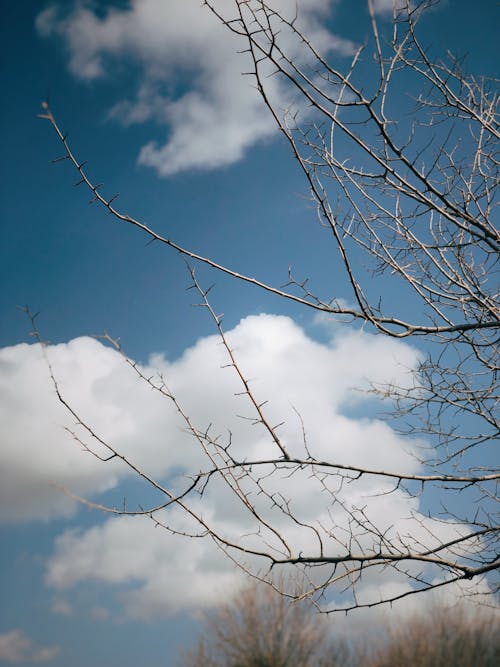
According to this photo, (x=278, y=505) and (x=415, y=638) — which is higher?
(x=278, y=505)

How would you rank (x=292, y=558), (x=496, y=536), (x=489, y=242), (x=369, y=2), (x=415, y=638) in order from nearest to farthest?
(x=369, y=2) → (x=292, y=558) → (x=489, y=242) → (x=496, y=536) → (x=415, y=638)

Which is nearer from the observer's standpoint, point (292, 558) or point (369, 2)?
point (369, 2)

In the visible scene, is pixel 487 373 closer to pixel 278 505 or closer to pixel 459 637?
pixel 278 505

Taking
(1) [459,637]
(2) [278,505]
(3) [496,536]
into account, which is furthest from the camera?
(1) [459,637]

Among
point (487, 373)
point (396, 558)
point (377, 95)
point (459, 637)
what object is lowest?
point (459, 637)

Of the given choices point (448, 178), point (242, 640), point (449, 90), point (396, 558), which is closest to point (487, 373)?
point (448, 178)

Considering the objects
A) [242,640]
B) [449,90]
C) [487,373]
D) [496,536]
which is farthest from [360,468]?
[242,640]

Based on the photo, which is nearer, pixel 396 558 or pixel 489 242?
pixel 396 558

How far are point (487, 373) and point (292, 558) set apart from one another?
5.72ft

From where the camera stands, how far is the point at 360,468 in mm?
1863

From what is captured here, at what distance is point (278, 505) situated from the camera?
1.92 metres

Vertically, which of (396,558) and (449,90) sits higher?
(449,90)

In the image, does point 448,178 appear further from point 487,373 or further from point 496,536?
point 496,536

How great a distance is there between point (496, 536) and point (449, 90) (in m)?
2.42
